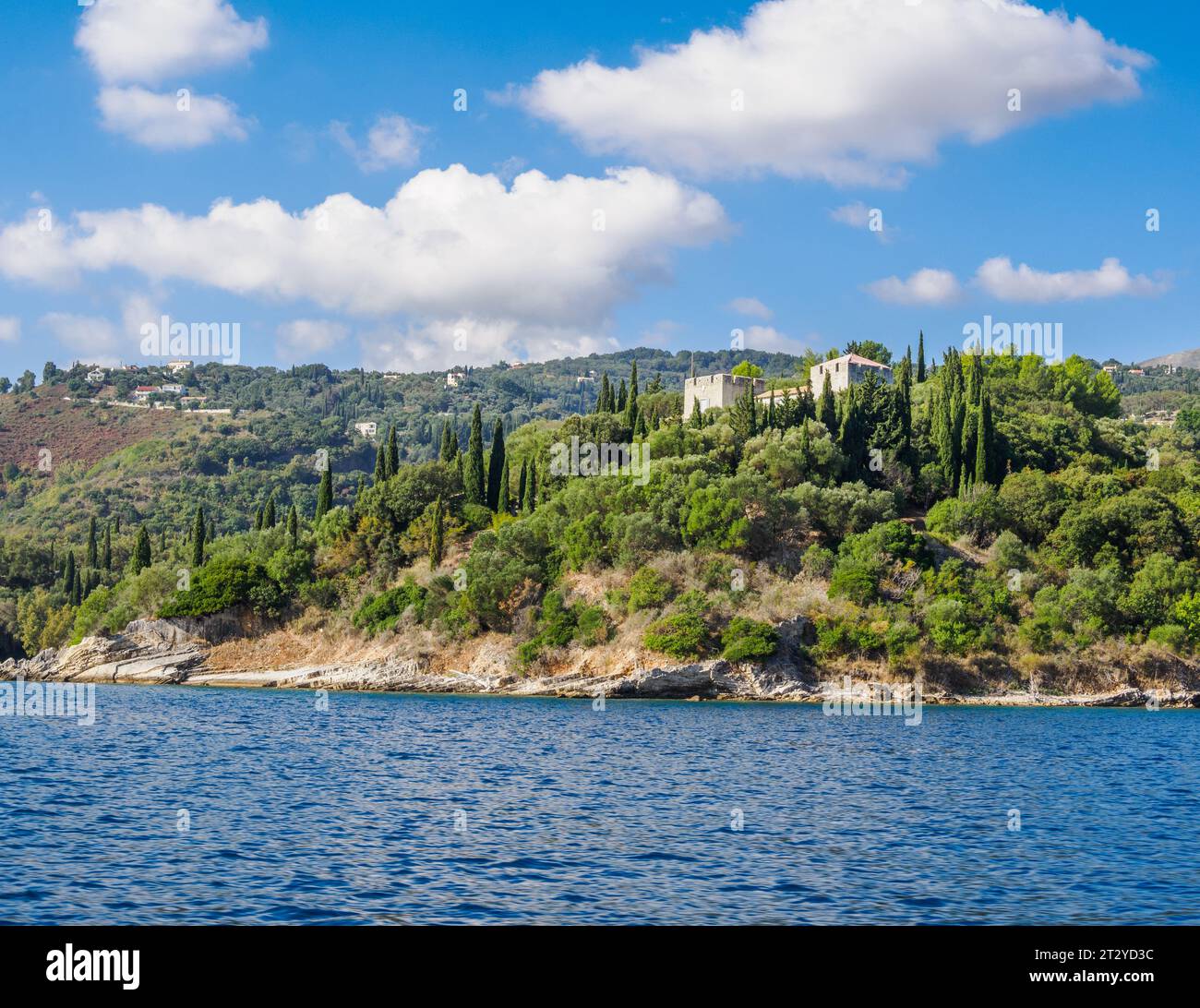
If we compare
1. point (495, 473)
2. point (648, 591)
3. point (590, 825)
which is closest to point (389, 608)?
point (495, 473)

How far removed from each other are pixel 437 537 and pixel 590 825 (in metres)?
52.9

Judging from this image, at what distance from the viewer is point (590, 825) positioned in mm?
23188

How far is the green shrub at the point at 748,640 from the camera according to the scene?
60.8 m

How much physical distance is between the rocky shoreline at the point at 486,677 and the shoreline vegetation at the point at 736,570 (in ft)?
0.47

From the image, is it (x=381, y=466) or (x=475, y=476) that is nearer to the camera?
(x=475, y=476)

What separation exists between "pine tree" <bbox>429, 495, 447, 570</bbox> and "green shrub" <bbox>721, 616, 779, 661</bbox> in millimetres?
20872

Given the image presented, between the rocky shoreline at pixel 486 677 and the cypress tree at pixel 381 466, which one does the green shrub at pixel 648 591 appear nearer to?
the rocky shoreline at pixel 486 677

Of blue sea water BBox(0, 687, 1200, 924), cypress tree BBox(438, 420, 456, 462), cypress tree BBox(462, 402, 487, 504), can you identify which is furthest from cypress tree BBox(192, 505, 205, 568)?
blue sea water BBox(0, 687, 1200, 924)

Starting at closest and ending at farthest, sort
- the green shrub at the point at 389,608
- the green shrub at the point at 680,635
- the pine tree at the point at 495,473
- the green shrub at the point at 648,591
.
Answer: the green shrub at the point at 680,635, the green shrub at the point at 648,591, the green shrub at the point at 389,608, the pine tree at the point at 495,473

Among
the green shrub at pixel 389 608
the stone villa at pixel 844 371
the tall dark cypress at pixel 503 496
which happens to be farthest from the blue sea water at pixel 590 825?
the stone villa at pixel 844 371

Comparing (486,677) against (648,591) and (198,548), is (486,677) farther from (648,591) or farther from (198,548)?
(198,548)

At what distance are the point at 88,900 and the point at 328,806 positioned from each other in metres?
8.60

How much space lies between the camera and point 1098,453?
267ft
